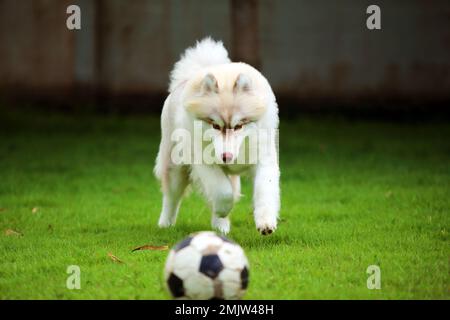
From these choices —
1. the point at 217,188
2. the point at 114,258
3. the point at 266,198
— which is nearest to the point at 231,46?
the point at 217,188

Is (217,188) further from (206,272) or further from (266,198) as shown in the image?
(206,272)

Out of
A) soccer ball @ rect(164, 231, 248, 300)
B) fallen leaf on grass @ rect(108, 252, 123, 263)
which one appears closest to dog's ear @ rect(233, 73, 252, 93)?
fallen leaf on grass @ rect(108, 252, 123, 263)

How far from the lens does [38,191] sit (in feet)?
29.5

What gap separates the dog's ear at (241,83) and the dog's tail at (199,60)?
101cm

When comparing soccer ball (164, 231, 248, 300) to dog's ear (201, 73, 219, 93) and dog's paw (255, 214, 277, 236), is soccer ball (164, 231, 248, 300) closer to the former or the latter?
dog's paw (255, 214, 277, 236)

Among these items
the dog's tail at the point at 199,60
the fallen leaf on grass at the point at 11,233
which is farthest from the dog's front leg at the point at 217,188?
the fallen leaf on grass at the point at 11,233

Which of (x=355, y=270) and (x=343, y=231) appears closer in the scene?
(x=355, y=270)

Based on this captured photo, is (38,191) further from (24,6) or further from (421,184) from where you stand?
(24,6)

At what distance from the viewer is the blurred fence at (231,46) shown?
1527 cm

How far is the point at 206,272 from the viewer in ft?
14.6

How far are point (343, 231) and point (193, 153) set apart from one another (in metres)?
1.37

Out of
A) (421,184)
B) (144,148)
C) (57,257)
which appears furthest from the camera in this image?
(144,148)

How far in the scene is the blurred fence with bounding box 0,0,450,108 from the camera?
15.3 metres

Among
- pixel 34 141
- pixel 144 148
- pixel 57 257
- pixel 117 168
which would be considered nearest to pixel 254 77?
pixel 57 257
